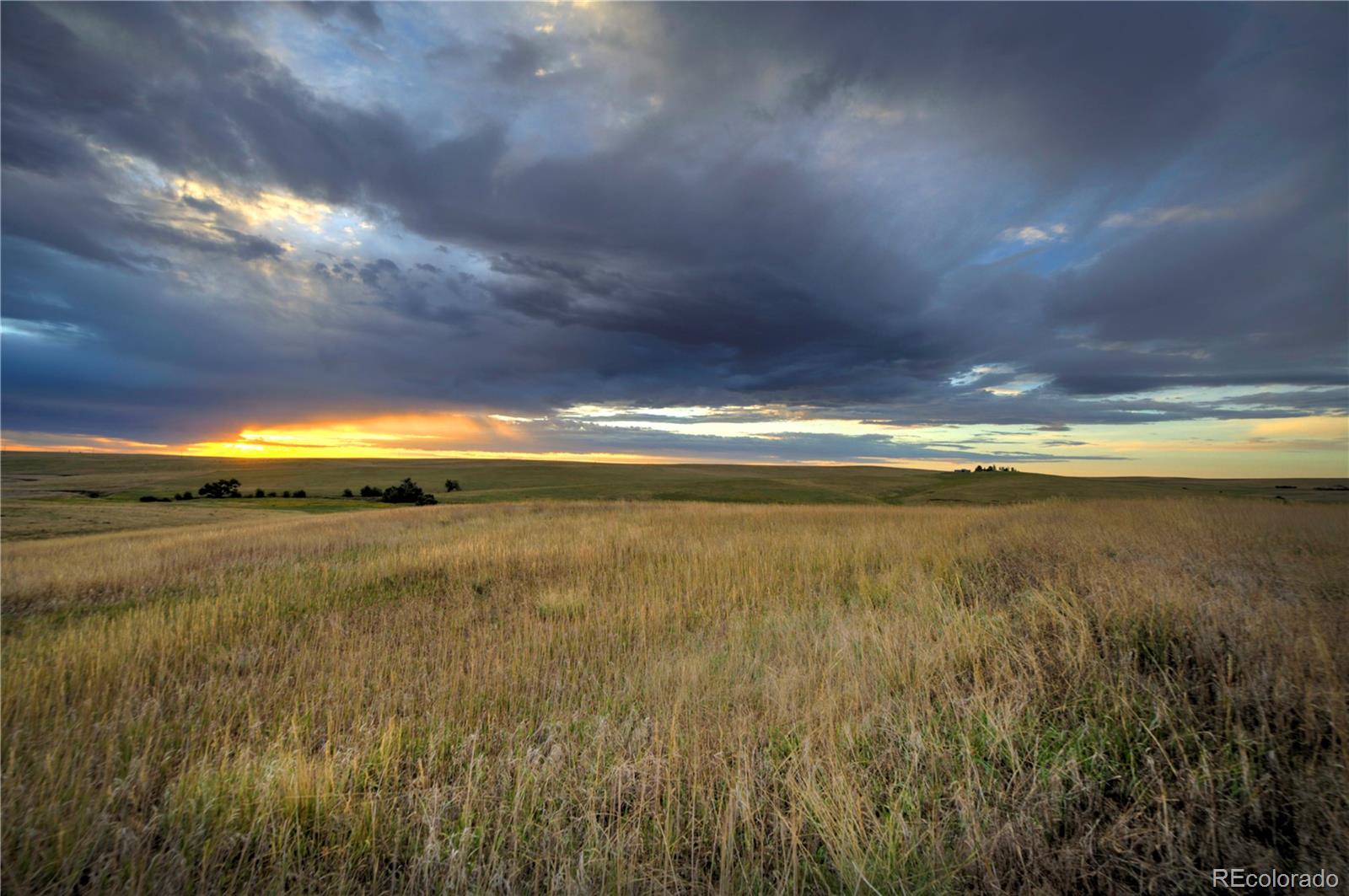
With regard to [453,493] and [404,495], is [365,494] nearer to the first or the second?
[453,493]

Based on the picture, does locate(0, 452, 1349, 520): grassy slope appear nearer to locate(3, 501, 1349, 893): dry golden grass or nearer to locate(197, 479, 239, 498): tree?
locate(197, 479, 239, 498): tree

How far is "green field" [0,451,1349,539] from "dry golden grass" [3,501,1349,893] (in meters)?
24.7

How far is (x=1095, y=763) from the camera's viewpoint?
3311 millimetres

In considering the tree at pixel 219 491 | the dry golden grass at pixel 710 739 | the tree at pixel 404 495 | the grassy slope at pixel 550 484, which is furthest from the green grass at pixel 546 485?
the dry golden grass at pixel 710 739

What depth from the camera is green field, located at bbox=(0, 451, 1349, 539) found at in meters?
32.0

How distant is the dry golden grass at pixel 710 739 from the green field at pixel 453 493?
24686 millimetres

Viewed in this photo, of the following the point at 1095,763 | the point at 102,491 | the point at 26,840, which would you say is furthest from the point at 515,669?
the point at 102,491

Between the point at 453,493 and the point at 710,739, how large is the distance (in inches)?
2122

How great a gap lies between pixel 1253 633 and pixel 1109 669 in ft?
4.46

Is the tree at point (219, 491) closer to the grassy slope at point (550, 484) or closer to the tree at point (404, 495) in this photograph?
the grassy slope at point (550, 484)

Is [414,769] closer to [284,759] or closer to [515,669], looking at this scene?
[284,759]

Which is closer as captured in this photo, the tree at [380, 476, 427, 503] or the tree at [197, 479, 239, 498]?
the tree at [380, 476, 427, 503]

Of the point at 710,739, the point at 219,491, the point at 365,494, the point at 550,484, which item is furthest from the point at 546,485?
the point at 710,739

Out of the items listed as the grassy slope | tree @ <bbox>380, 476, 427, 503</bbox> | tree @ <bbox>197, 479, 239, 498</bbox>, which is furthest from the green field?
tree @ <bbox>197, 479, 239, 498</bbox>
